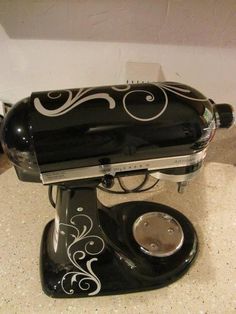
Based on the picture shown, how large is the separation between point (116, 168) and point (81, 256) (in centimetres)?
19

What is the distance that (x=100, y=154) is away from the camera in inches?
15.3

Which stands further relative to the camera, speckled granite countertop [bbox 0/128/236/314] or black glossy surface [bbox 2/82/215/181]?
speckled granite countertop [bbox 0/128/236/314]

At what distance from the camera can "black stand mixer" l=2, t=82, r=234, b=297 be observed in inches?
14.8

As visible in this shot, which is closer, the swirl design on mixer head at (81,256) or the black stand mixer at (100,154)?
the black stand mixer at (100,154)

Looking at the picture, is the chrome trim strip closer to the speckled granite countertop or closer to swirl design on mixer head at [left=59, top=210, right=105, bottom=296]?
swirl design on mixer head at [left=59, top=210, right=105, bottom=296]

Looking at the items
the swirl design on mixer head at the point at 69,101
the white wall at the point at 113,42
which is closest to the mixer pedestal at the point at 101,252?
the swirl design on mixer head at the point at 69,101

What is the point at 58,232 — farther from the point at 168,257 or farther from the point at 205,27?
the point at 205,27

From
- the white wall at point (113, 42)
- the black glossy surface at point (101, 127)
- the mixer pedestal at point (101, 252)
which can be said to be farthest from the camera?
the white wall at point (113, 42)

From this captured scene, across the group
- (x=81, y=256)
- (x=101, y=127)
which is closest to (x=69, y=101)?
(x=101, y=127)

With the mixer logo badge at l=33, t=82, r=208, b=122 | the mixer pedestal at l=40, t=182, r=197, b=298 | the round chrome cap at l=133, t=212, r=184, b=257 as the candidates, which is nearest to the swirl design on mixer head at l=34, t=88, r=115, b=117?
the mixer logo badge at l=33, t=82, r=208, b=122

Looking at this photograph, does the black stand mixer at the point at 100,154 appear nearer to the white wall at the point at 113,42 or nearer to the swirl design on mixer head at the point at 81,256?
the swirl design on mixer head at the point at 81,256

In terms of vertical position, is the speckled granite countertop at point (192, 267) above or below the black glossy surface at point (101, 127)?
below

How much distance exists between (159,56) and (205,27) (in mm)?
113

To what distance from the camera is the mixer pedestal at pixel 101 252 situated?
481 millimetres
